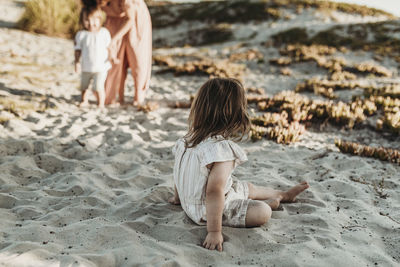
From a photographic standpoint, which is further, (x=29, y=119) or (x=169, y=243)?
(x=29, y=119)

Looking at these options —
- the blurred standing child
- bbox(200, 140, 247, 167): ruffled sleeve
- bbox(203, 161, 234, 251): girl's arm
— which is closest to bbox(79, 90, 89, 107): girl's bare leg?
the blurred standing child

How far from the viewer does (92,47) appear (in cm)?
678

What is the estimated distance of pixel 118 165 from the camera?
469cm

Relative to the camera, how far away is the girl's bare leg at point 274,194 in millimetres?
3602

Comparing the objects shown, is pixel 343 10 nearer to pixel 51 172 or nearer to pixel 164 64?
pixel 164 64

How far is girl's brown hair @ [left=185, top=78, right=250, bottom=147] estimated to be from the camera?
2836 millimetres

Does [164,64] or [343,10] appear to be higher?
[343,10]

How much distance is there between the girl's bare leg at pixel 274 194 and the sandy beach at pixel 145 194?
9cm

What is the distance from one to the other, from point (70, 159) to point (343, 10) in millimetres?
29058

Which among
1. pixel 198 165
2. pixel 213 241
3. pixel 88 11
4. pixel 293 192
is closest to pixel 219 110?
pixel 198 165

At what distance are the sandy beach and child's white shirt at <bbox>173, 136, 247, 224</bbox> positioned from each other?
198 millimetres

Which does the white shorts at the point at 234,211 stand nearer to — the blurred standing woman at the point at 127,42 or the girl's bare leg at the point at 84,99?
the blurred standing woman at the point at 127,42

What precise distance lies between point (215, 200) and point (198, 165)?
0.34 m

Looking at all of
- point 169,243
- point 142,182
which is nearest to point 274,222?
point 169,243
